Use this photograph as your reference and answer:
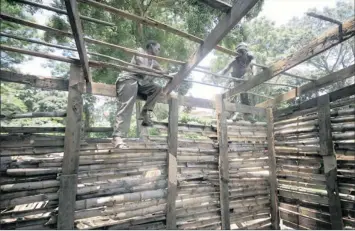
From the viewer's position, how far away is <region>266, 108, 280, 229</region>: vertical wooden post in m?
5.07

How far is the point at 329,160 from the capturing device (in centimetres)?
418

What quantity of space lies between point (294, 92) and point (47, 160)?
4.95 meters

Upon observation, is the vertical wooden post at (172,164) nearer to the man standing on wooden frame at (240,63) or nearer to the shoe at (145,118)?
the shoe at (145,118)

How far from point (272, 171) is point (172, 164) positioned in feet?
8.96

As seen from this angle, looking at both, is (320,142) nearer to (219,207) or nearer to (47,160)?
(219,207)

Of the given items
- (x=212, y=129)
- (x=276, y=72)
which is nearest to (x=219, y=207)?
(x=212, y=129)

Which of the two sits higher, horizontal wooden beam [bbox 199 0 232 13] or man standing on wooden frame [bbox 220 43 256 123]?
man standing on wooden frame [bbox 220 43 256 123]

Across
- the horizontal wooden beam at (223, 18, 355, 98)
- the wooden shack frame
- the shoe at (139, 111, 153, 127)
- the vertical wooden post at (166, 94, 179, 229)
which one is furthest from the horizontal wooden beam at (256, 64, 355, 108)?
the shoe at (139, 111, 153, 127)

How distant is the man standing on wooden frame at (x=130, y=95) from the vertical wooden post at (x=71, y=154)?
22.8 inches

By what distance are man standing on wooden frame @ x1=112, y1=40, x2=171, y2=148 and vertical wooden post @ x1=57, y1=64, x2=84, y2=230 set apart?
22.8 inches

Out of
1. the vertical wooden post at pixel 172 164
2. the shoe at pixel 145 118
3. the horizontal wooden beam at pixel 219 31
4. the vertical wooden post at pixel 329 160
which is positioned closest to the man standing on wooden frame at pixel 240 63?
the vertical wooden post at pixel 329 160

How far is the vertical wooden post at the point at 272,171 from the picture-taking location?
507cm

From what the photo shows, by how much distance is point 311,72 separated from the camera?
1862 cm

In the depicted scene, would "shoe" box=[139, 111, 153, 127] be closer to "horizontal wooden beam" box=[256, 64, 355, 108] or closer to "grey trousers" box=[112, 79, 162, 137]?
"grey trousers" box=[112, 79, 162, 137]
